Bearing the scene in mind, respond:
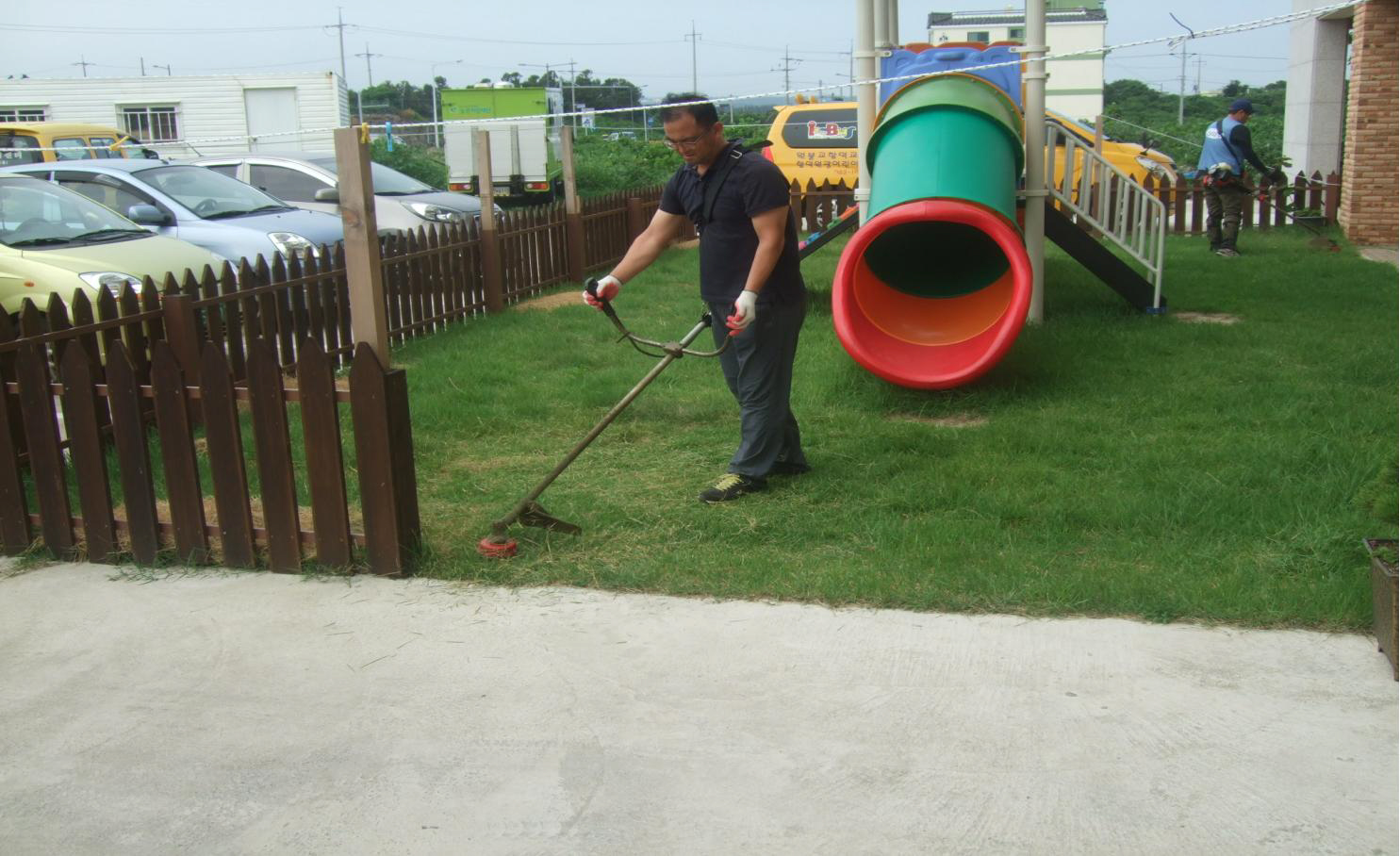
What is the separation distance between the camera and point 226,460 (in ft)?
16.4

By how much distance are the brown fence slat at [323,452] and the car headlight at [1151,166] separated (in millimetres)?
15517

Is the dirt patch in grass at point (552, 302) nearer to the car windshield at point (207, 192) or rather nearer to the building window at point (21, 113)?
the car windshield at point (207, 192)

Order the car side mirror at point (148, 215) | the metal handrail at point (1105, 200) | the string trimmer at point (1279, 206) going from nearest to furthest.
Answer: the metal handrail at point (1105, 200) < the car side mirror at point (148, 215) < the string trimmer at point (1279, 206)

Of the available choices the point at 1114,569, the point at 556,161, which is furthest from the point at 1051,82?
the point at 1114,569

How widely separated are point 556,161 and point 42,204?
19.7 m

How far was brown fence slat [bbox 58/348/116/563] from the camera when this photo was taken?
17.0ft

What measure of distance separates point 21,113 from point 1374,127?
38.2 m

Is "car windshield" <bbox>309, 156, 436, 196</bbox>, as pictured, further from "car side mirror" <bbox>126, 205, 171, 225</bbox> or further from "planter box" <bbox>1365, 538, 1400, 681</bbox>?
"planter box" <bbox>1365, 538, 1400, 681</bbox>

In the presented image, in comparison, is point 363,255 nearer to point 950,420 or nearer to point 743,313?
point 743,313

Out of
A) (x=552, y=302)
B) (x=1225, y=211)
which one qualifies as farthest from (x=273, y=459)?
(x=1225, y=211)

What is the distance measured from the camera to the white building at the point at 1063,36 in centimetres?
3919

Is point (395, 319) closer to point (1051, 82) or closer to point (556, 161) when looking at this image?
point (556, 161)

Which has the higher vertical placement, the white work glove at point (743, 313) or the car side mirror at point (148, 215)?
the car side mirror at point (148, 215)

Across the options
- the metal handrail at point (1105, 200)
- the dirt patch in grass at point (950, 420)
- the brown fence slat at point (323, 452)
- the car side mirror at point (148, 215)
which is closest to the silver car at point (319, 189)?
the car side mirror at point (148, 215)
